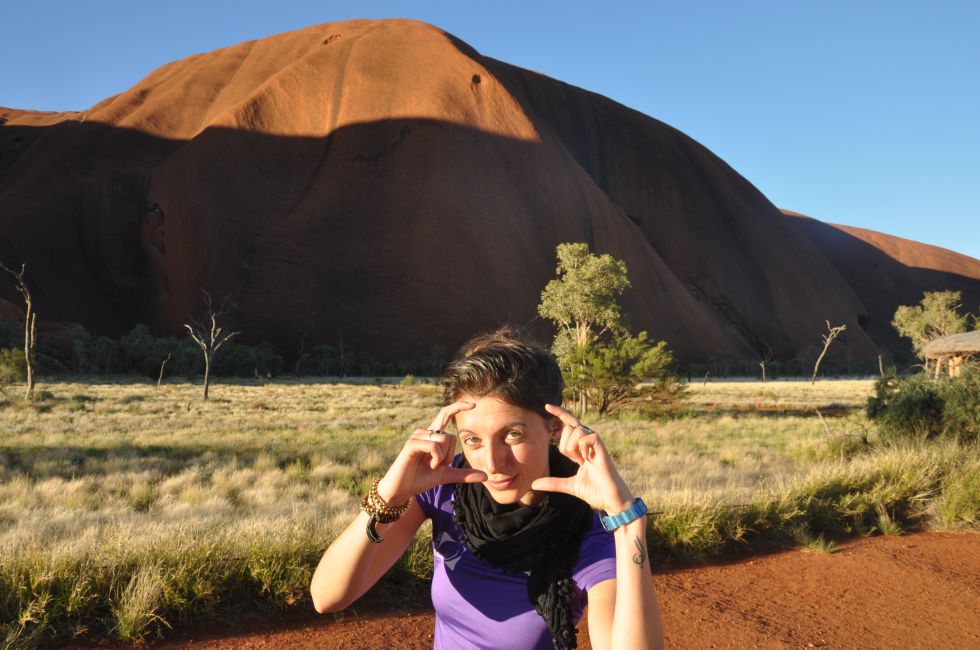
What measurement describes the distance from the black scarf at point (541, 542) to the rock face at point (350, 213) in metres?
52.9

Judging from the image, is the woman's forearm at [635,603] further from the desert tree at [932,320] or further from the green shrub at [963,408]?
the desert tree at [932,320]

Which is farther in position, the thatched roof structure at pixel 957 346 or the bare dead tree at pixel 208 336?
the bare dead tree at pixel 208 336

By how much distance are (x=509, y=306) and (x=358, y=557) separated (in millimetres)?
55407

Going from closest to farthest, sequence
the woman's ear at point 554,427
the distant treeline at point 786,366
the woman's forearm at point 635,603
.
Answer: the woman's forearm at point 635,603 → the woman's ear at point 554,427 → the distant treeline at point 786,366

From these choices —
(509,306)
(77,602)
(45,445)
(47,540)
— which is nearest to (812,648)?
(77,602)

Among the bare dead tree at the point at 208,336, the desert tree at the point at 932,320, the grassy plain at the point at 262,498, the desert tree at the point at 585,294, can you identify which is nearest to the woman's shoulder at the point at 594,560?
the grassy plain at the point at 262,498

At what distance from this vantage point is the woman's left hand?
1.49m

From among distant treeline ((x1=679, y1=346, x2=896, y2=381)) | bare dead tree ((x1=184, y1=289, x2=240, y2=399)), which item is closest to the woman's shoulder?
bare dead tree ((x1=184, y1=289, x2=240, y2=399))

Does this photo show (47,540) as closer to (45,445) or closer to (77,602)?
(77,602)

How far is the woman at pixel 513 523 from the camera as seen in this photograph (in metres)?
1.52

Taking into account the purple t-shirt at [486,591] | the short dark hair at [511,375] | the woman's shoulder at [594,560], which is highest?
the short dark hair at [511,375]

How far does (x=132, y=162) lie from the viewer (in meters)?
66.5

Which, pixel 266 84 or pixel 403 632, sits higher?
pixel 266 84

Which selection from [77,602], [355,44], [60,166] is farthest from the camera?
[355,44]
